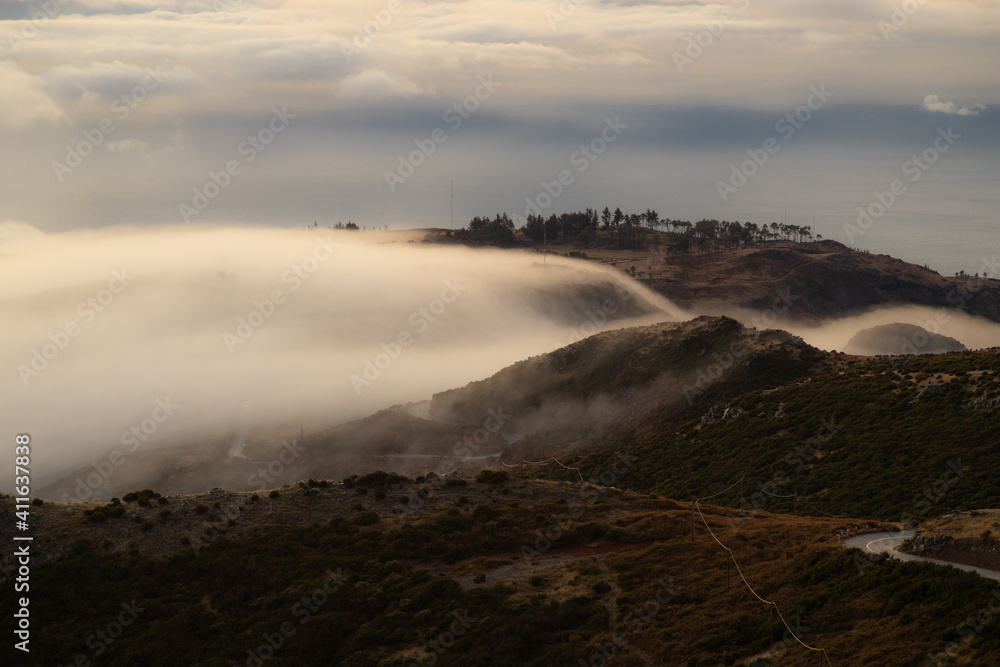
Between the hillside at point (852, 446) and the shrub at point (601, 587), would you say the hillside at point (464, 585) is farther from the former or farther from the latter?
the hillside at point (852, 446)

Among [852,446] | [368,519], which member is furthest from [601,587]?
[852,446]

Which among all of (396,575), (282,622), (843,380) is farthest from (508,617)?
(843,380)

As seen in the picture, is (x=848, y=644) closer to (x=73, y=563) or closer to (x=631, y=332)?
(x=73, y=563)

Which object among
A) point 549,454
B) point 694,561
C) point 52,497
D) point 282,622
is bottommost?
point 52,497

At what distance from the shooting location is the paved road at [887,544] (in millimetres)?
32975

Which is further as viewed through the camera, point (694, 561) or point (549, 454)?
point (549, 454)

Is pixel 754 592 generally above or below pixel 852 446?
above

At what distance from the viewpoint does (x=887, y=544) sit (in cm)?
3741

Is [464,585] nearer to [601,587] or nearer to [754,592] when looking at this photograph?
[601,587]

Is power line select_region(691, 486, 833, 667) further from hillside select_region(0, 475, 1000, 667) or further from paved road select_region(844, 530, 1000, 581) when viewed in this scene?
paved road select_region(844, 530, 1000, 581)

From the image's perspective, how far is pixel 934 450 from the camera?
205ft

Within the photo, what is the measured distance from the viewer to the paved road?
32975 millimetres

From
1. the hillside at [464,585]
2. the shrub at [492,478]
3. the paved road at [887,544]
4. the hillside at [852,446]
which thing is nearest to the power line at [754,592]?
the hillside at [464,585]

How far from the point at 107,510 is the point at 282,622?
15.7 metres
